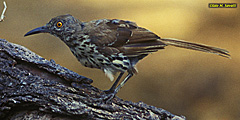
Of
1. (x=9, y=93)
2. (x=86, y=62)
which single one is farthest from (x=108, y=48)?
(x=9, y=93)

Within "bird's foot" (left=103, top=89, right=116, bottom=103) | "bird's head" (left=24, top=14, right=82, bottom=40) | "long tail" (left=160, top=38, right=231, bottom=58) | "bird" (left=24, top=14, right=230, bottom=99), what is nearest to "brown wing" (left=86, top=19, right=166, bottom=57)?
"bird" (left=24, top=14, right=230, bottom=99)

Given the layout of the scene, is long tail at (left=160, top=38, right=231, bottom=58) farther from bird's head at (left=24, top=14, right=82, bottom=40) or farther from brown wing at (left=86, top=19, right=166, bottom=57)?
bird's head at (left=24, top=14, right=82, bottom=40)

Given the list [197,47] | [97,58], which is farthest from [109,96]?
[197,47]

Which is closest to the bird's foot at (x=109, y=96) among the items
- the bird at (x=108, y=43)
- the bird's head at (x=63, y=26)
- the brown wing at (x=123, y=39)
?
the bird at (x=108, y=43)

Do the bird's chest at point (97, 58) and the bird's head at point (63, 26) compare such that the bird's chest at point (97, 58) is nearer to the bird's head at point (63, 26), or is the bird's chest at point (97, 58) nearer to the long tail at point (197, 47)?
the bird's head at point (63, 26)

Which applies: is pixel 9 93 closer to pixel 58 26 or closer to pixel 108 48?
pixel 58 26

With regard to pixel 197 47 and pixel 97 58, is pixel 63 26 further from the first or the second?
pixel 197 47

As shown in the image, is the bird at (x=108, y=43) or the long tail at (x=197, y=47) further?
the long tail at (x=197, y=47)
